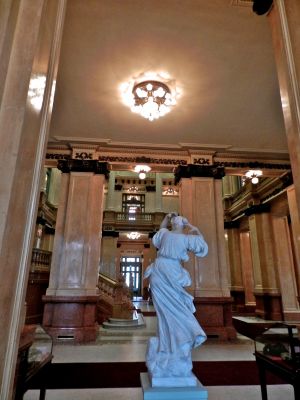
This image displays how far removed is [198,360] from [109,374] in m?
1.58

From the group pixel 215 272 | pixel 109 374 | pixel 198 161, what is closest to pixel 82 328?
pixel 109 374

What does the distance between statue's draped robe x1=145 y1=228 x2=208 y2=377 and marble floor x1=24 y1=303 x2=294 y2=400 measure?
0.70m

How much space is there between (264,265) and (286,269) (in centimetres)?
72

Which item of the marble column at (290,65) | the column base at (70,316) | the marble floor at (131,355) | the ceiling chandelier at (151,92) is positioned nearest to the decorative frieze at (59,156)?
the ceiling chandelier at (151,92)

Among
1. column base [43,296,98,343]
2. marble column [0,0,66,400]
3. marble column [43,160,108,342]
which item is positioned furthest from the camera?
marble column [43,160,108,342]

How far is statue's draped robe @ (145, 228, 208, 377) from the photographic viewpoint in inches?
102

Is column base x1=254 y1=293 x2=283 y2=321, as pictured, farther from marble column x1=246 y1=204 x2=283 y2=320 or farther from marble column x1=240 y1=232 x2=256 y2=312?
marble column x1=240 y1=232 x2=256 y2=312

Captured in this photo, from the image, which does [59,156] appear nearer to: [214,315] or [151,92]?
[151,92]

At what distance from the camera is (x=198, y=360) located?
4.50m

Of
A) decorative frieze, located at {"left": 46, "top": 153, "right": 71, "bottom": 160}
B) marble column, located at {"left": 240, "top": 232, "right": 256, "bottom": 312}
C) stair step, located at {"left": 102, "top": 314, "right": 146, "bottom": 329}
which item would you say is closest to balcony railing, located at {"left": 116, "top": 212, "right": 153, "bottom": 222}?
marble column, located at {"left": 240, "top": 232, "right": 256, "bottom": 312}

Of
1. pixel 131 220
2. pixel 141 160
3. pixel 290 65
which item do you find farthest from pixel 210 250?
pixel 131 220

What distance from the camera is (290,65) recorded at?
2.07 m

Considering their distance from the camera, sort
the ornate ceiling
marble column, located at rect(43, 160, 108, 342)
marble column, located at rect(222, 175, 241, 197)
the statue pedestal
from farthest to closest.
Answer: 1. marble column, located at rect(222, 175, 241, 197)
2. marble column, located at rect(43, 160, 108, 342)
3. the ornate ceiling
4. the statue pedestal

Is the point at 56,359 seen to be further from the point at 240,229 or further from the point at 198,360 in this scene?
the point at 240,229
